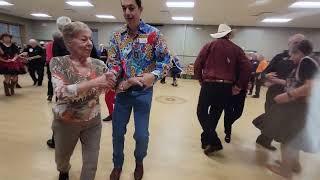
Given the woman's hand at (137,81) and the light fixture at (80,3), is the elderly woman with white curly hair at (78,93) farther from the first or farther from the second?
the light fixture at (80,3)

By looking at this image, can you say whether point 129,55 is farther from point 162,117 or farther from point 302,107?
point 162,117

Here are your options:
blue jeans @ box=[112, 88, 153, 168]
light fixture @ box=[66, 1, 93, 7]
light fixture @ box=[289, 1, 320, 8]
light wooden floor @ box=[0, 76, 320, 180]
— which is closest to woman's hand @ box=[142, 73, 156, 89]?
blue jeans @ box=[112, 88, 153, 168]

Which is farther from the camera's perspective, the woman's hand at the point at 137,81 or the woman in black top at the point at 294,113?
Answer: the woman in black top at the point at 294,113

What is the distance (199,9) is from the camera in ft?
31.9

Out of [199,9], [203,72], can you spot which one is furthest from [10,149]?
[199,9]

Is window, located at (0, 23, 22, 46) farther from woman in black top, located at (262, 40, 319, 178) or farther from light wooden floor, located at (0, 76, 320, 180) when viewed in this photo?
woman in black top, located at (262, 40, 319, 178)

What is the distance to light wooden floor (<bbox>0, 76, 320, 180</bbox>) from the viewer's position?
2.49 metres

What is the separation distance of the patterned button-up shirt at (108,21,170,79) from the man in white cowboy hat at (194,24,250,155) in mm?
1031

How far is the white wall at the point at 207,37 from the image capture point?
43.8ft

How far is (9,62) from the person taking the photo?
18.9 ft

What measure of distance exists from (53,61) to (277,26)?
1351cm

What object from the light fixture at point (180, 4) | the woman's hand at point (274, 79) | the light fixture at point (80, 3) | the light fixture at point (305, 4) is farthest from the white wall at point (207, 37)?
the woman's hand at point (274, 79)

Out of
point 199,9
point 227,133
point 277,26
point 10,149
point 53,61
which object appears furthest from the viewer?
point 277,26

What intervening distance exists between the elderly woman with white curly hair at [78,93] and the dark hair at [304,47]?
1.80m
